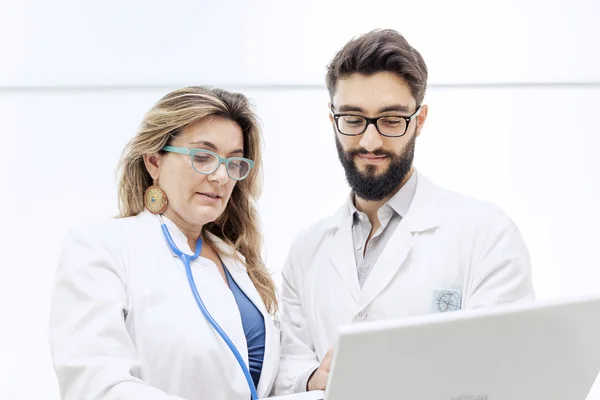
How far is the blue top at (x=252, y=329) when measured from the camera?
6.82 feet

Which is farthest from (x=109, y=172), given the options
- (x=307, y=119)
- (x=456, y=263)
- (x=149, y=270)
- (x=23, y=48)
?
(x=456, y=263)

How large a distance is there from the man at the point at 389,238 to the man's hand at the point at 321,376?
0.02 m

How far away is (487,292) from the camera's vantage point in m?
2.02

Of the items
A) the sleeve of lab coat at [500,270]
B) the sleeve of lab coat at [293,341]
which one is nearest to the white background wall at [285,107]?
the sleeve of lab coat at [293,341]

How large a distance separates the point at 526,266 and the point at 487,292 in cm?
15

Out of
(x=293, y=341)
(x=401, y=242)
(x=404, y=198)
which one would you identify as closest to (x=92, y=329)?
(x=293, y=341)

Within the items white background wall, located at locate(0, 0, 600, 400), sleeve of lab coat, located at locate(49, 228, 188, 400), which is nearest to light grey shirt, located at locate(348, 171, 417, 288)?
sleeve of lab coat, located at locate(49, 228, 188, 400)

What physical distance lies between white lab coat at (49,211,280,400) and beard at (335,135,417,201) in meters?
0.53

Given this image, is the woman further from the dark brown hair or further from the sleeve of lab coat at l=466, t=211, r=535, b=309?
the sleeve of lab coat at l=466, t=211, r=535, b=309

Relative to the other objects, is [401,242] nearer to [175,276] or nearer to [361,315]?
[361,315]

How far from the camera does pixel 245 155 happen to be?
2.27m

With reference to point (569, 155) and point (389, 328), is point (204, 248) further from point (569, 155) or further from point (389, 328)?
point (569, 155)

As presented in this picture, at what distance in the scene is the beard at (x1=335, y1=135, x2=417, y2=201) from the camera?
2.17m

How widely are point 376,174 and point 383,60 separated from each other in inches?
13.8
